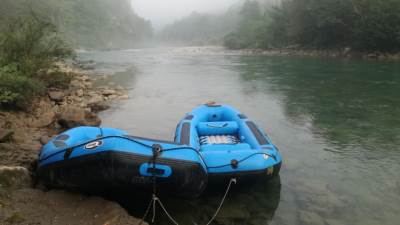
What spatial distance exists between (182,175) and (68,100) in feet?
22.8

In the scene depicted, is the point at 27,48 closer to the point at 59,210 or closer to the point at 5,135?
the point at 5,135

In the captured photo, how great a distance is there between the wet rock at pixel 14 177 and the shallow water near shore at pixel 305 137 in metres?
1.23

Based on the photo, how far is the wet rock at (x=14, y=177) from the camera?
3706 millimetres

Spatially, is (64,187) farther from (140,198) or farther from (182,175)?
(182,175)

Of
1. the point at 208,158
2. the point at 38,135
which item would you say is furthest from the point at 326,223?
the point at 38,135

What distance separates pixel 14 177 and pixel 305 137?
5.30m

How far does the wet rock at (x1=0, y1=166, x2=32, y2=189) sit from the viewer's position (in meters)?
3.71

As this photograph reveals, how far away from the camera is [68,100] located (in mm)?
9750

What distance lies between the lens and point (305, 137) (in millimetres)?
7152

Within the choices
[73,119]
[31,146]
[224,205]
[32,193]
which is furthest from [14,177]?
[73,119]

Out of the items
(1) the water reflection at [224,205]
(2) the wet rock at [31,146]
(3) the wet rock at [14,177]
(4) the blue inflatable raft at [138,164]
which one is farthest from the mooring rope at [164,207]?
(2) the wet rock at [31,146]

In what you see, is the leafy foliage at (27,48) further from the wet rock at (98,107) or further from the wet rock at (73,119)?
the wet rock at (73,119)

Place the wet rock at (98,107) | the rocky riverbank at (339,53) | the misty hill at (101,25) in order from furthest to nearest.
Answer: the misty hill at (101,25) → the rocky riverbank at (339,53) → the wet rock at (98,107)

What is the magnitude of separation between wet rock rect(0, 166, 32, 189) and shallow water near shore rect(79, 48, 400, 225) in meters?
1.23
